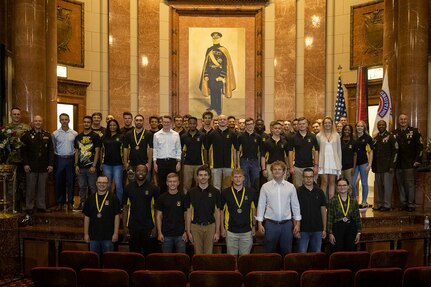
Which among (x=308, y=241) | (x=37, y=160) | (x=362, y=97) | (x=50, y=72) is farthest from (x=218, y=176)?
(x=50, y=72)

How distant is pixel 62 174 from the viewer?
395 inches

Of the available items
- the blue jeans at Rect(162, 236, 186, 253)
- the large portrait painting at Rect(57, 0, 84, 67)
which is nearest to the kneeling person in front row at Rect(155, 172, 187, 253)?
the blue jeans at Rect(162, 236, 186, 253)

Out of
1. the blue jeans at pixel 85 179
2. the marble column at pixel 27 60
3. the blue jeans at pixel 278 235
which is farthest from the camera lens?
the marble column at pixel 27 60

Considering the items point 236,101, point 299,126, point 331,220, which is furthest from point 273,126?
point 236,101

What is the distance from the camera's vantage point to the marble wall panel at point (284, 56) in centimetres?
1548

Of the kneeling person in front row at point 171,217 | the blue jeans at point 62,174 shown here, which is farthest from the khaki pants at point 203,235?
the blue jeans at point 62,174

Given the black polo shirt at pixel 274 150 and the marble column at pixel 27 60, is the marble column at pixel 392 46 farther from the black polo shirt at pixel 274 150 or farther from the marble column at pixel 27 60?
the marble column at pixel 27 60

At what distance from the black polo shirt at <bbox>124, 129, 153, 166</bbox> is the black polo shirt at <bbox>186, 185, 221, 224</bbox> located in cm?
204

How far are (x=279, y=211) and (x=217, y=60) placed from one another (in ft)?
29.0

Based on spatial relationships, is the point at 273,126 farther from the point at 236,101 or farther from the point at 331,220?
the point at 236,101

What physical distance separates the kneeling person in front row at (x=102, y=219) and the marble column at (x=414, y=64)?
23.8 ft

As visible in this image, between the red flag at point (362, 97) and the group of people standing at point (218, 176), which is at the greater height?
the red flag at point (362, 97)

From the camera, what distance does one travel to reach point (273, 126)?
9.66 metres

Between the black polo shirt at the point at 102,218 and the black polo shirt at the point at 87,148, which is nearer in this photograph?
the black polo shirt at the point at 102,218
